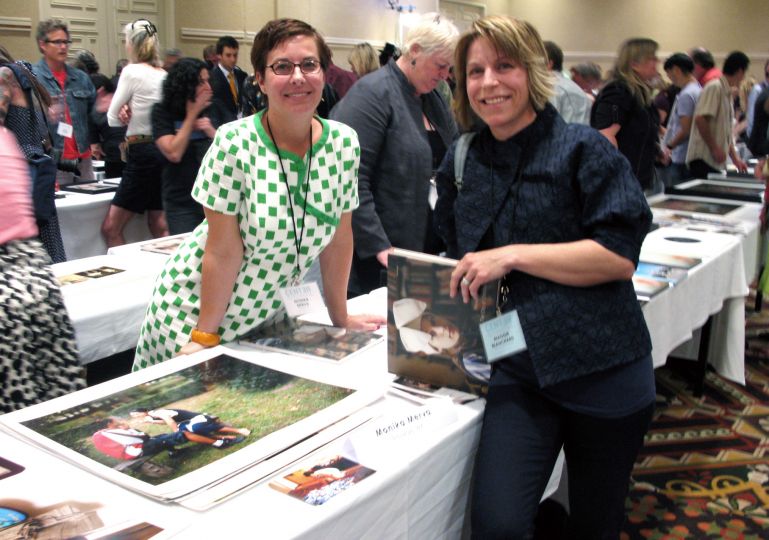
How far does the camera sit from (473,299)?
4.17ft

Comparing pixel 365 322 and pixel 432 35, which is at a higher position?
pixel 432 35

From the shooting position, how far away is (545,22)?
13117mm

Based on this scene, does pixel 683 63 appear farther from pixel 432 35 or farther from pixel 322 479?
pixel 322 479

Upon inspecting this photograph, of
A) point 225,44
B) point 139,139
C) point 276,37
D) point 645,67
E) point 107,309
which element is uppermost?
point 225,44

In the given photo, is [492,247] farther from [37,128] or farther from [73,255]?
[73,255]

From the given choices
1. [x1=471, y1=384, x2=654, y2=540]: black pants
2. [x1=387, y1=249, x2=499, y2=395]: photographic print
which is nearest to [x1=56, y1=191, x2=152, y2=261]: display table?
[x1=387, y1=249, x2=499, y2=395]: photographic print

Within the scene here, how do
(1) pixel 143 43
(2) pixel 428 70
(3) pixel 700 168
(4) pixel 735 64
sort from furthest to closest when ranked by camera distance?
1. (4) pixel 735 64
2. (3) pixel 700 168
3. (1) pixel 143 43
4. (2) pixel 428 70

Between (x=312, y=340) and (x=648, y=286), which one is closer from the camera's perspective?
(x=312, y=340)

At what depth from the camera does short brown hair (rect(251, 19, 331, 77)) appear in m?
1.48

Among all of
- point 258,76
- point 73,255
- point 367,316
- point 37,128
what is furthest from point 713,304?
point 73,255

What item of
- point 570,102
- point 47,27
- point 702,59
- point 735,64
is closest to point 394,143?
point 570,102

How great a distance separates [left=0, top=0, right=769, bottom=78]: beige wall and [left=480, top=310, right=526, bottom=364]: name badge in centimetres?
674

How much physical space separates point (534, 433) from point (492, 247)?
0.33m

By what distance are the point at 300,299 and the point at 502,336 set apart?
1.61 feet
